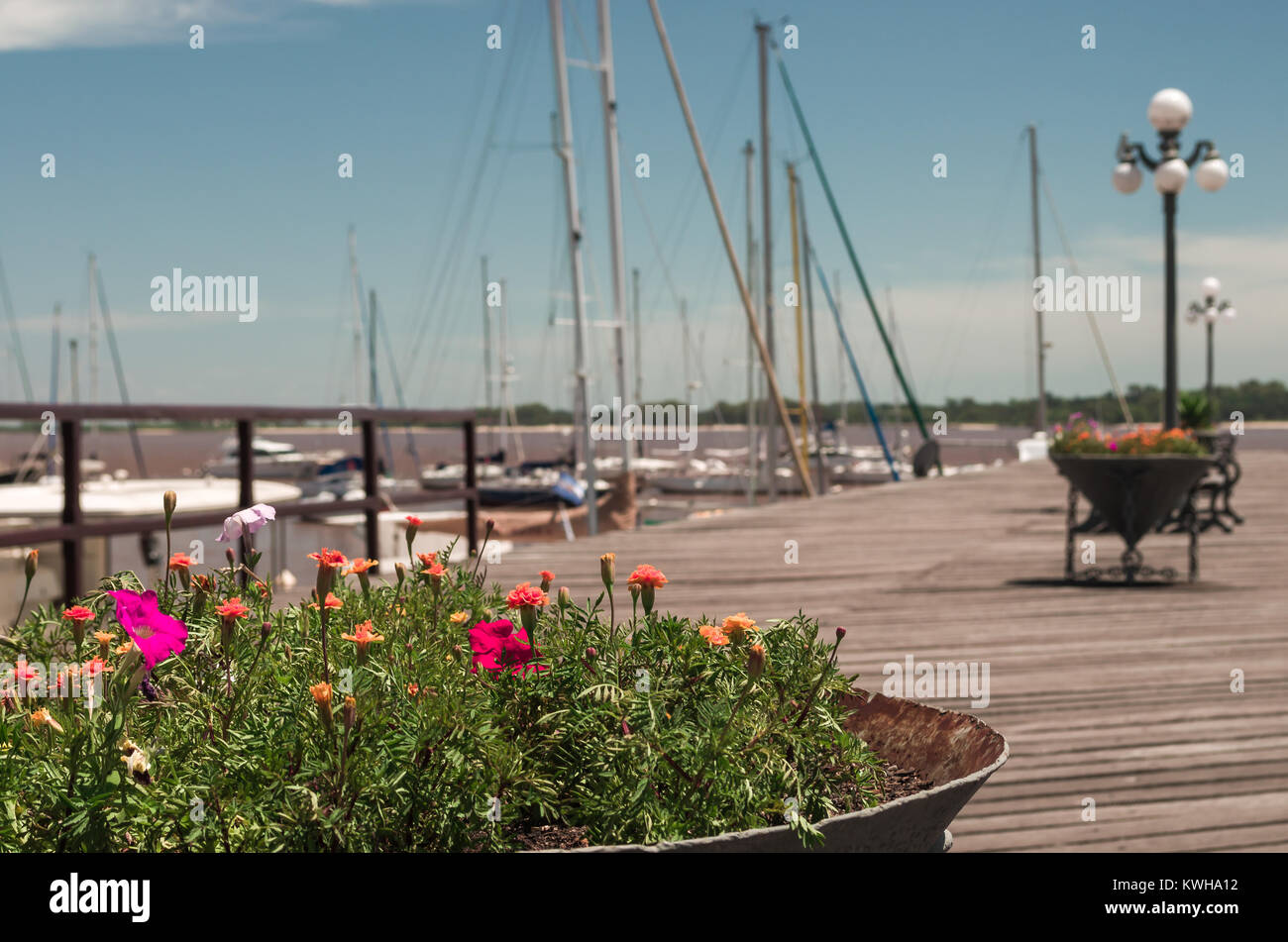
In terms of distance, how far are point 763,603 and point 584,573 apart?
1.16 metres

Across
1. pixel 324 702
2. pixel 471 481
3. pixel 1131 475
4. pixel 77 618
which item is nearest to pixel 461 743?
pixel 324 702

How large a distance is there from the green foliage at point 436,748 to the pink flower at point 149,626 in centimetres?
5

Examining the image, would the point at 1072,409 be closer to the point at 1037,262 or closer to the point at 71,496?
the point at 1037,262

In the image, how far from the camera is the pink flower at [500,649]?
3.82ft

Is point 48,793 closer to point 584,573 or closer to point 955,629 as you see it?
point 955,629

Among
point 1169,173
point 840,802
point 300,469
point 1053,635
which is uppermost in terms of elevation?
point 1169,173

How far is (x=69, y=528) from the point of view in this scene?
4387 mm

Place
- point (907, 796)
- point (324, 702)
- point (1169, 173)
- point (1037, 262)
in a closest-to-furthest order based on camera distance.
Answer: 1. point (324, 702)
2. point (907, 796)
3. point (1169, 173)
4. point (1037, 262)

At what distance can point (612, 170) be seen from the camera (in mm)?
14898

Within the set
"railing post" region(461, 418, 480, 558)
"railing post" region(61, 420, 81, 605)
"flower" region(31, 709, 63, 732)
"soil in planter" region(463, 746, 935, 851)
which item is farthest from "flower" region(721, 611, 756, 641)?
"railing post" region(461, 418, 480, 558)

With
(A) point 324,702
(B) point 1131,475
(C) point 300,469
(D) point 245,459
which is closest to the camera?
(A) point 324,702

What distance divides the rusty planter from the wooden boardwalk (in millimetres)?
1113

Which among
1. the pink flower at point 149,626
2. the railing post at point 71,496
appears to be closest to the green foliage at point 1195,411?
the railing post at point 71,496

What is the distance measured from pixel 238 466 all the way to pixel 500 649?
5042 mm
